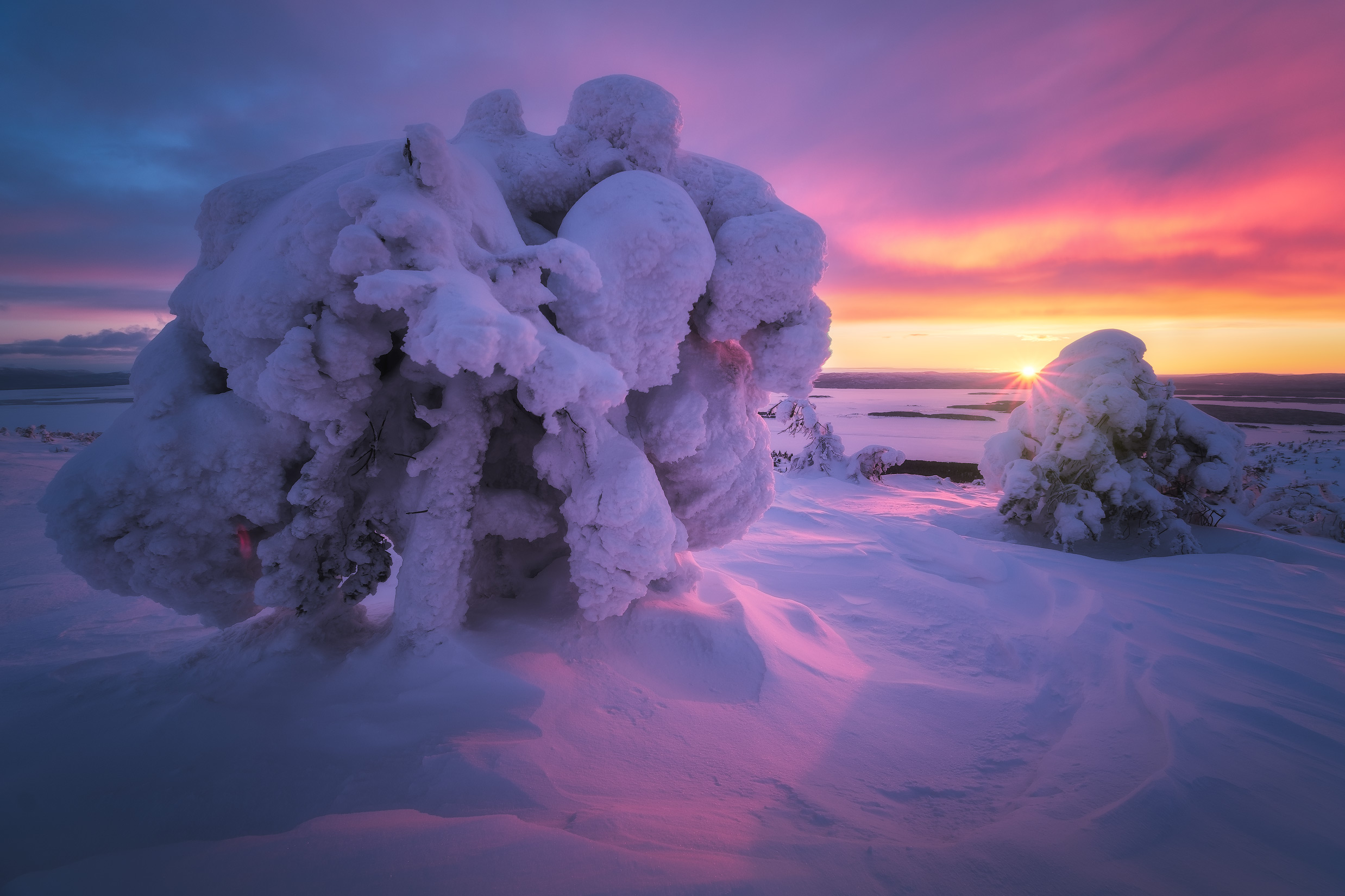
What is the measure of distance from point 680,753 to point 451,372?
2.29m

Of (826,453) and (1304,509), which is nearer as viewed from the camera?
(1304,509)

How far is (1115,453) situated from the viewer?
7637mm

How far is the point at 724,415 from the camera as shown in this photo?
4.14 metres

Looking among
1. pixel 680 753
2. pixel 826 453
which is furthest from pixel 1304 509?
pixel 680 753

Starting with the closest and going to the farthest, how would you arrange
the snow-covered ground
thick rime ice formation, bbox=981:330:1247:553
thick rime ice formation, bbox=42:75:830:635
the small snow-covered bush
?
the snow-covered ground, thick rime ice formation, bbox=42:75:830:635, thick rime ice formation, bbox=981:330:1247:553, the small snow-covered bush

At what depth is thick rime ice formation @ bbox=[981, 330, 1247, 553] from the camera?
7059 mm

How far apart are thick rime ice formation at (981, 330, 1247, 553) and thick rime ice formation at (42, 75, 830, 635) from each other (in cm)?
596

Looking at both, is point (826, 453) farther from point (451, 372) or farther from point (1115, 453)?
point (451, 372)

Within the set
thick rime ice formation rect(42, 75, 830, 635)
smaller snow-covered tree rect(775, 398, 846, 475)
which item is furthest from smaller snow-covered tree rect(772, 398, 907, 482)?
thick rime ice formation rect(42, 75, 830, 635)

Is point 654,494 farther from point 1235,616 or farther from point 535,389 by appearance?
point 1235,616

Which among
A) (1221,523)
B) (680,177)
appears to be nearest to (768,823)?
(680,177)

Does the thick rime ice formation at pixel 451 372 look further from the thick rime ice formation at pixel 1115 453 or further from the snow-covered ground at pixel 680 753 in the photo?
the thick rime ice formation at pixel 1115 453

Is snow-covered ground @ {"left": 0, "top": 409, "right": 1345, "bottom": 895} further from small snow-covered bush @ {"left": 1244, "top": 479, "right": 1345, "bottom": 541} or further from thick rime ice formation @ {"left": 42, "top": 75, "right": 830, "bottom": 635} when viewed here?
small snow-covered bush @ {"left": 1244, "top": 479, "right": 1345, "bottom": 541}

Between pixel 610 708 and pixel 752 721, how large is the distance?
0.86 metres
